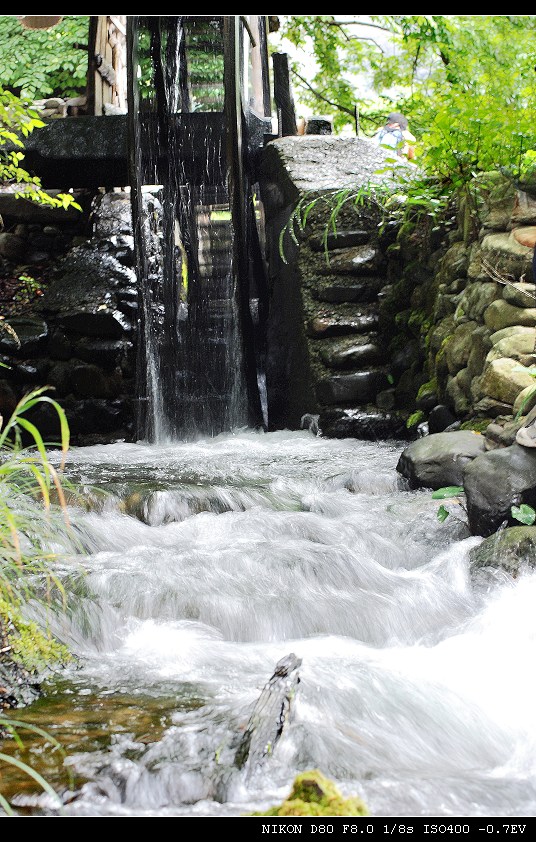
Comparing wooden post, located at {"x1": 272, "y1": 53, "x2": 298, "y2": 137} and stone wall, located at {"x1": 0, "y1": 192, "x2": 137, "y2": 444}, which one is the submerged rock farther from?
wooden post, located at {"x1": 272, "y1": 53, "x2": 298, "y2": 137}

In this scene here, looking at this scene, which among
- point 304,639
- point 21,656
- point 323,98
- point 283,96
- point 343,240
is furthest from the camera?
point 323,98

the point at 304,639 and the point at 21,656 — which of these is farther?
the point at 304,639

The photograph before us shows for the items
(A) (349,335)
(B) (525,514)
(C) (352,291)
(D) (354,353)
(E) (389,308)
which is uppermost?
(C) (352,291)

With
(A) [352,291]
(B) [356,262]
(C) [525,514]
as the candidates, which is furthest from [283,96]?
(C) [525,514]

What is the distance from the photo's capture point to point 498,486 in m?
3.67

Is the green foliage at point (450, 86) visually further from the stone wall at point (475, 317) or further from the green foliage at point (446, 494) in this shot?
the green foliage at point (446, 494)

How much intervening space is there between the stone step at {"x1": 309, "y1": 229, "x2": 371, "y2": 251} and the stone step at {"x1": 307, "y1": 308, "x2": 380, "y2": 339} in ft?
2.05

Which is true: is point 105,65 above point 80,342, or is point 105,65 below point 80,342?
above

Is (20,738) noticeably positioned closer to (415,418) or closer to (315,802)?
(315,802)

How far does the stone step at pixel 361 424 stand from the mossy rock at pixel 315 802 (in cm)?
482

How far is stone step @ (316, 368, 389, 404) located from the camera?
21.3 feet

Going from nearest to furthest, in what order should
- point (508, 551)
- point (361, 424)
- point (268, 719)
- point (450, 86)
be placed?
point (268, 719) < point (508, 551) < point (450, 86) < point (361, 424)

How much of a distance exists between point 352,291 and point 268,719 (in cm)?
523

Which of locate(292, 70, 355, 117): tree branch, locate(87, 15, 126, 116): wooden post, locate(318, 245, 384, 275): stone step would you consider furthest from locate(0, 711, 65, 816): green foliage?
locate(292, 70, 355, 117): tree branch
